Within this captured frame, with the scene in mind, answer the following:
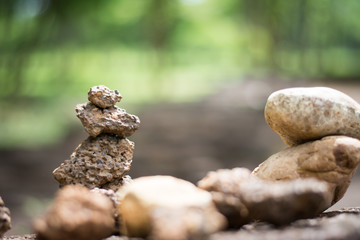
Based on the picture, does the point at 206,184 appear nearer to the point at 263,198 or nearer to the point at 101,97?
the point at 263,198

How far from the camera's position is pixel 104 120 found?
142 inches

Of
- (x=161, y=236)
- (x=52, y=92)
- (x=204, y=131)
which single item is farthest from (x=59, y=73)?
(x=161, y=236)

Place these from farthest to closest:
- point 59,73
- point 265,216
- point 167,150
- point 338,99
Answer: point 59,73
point 167,150
point 338,99
point 265,216

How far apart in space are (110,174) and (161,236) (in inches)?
57.7

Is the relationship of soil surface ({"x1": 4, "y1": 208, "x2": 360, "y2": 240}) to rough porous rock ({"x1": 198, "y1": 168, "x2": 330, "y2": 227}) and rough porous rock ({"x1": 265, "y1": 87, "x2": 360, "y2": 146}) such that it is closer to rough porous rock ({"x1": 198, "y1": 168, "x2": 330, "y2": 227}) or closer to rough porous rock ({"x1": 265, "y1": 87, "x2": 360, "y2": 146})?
rough porous rock ({"x1": 198, "y1": 168, "x2": 330, "y2": 227})

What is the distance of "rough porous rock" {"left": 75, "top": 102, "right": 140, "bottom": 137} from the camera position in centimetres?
359

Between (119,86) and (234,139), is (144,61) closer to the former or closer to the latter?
(119,86)

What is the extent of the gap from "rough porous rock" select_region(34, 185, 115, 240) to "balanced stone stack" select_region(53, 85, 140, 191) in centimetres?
68

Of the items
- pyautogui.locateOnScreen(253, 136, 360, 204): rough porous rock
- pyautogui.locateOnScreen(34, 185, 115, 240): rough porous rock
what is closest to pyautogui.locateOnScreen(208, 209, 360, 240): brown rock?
pyautogui.locateOnScreen(253, 136, 360, 204): rough porous rock

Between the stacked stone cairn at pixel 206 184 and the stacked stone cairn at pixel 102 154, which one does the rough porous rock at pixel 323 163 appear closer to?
the stacked stone cairn at pixel 206 184

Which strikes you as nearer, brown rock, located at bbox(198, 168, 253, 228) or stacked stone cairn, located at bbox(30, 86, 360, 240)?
stacked stone cairn, located at bbox(30, 86, 360, 240)

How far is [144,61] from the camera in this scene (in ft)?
94.5

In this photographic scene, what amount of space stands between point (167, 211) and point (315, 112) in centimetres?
168

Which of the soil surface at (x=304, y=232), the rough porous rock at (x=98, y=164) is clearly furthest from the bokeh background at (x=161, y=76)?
the soil surface at (x=304, y=232)
